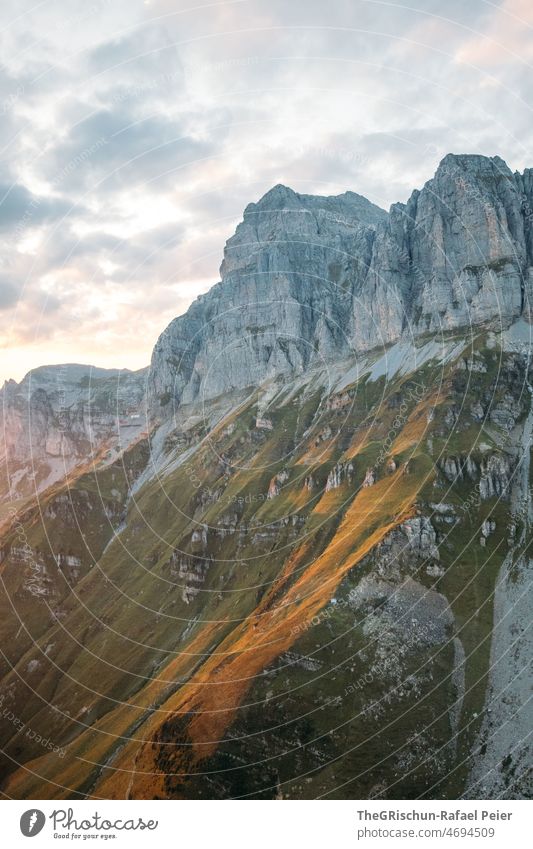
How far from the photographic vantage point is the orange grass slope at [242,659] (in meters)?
112

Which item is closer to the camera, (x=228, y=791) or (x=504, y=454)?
(x=228, y=791)

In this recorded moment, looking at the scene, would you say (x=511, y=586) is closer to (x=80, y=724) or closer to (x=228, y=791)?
(x=228, y=791)

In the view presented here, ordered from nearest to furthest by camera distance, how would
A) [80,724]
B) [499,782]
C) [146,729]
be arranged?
1. [499,782]
2. [146,729]
3. [80,724]

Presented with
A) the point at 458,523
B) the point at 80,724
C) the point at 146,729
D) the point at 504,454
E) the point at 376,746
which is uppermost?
the point at 504,454

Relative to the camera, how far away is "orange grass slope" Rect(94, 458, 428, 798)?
11206 cm

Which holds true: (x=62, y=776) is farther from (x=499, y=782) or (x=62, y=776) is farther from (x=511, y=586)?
(x=511, y=586)

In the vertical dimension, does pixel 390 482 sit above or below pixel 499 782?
above

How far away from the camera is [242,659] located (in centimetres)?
13175

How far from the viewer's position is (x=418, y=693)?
115 meters

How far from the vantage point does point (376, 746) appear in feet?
345

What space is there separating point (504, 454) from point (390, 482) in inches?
1417

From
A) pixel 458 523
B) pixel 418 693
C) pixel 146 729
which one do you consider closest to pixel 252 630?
pixel 146 729
